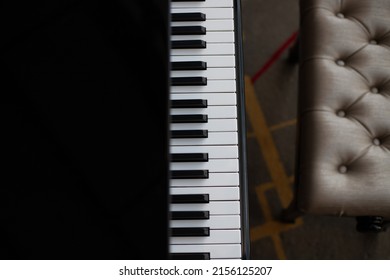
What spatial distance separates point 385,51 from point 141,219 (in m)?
0.76

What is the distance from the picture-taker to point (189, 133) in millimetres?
830

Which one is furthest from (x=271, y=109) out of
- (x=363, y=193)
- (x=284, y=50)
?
(x=363, y=193)

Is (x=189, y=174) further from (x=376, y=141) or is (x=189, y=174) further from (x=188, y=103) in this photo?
(x=376, y=141)

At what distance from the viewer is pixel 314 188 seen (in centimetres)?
91

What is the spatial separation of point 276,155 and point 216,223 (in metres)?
0.67

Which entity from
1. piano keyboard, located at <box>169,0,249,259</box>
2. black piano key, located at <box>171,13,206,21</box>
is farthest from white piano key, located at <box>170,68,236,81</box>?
black piano key, located at <box>171,13,206,21</box>

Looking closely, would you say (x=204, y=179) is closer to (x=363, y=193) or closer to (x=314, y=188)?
(x=314, y=188)

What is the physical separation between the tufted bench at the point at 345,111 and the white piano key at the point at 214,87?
230mm

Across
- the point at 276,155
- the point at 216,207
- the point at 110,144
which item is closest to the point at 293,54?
the point at 276,155

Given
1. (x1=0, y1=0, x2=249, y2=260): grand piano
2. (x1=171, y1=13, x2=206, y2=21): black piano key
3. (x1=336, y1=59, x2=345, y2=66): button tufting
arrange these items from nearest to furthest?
(x1=0, y1=0, x2=249, y2=260): grand piano → (x1=171, y1=13, x2=206, y2=21): black piano key → (x1=336, y1=59, x2=345, y2=66): button tufting

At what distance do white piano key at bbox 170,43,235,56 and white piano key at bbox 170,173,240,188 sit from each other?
273 millimetres

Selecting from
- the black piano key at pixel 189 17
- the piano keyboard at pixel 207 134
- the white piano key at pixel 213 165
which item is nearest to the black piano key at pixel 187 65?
the piano keyboard at pixel 207 134

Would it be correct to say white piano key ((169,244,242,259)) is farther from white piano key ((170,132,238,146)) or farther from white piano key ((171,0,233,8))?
white piano key ((171,0,233,8))

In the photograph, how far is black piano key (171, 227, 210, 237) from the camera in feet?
2.58
